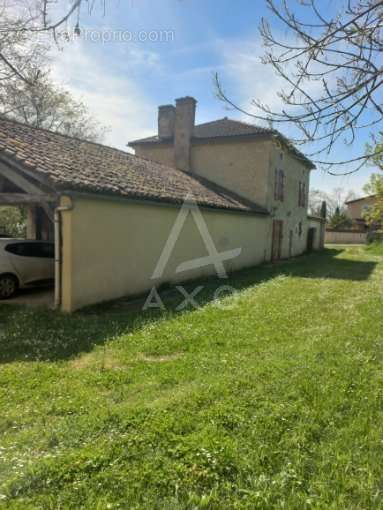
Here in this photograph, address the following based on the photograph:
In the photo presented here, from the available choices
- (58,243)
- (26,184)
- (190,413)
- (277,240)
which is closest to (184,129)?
(277,240)

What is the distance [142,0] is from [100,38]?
97.2 inches

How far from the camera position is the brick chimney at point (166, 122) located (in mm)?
19641

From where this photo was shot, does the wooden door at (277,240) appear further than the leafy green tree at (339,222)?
No

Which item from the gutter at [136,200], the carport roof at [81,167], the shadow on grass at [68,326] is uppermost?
the carport roof at [81,167]

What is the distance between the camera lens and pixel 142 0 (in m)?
3.51

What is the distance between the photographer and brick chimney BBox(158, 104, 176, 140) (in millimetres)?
19641

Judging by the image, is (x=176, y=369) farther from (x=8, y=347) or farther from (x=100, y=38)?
(x=100, y=38)

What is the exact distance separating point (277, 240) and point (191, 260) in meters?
9.37

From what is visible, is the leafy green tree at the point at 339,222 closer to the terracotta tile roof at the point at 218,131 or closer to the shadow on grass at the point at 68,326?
the terracotta tile roof at the point at 218,131

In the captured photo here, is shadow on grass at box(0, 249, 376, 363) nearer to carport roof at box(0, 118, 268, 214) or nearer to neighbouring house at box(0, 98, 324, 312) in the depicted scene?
neighbouring house at box(0, 98, 324, 312)

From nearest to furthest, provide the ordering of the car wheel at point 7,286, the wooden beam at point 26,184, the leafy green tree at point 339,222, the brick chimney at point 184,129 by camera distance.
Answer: the wooden beam at point 26,184 → the car wheel at point 7,286 → the brick chimney at point 184,129 → the leafy green tree at point 339,222

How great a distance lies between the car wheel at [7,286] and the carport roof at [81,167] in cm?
290

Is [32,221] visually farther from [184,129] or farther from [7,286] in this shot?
[184,129]

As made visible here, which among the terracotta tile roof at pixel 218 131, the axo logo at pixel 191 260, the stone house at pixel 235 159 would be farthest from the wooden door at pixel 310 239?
the axo logo at pixel 191 260
